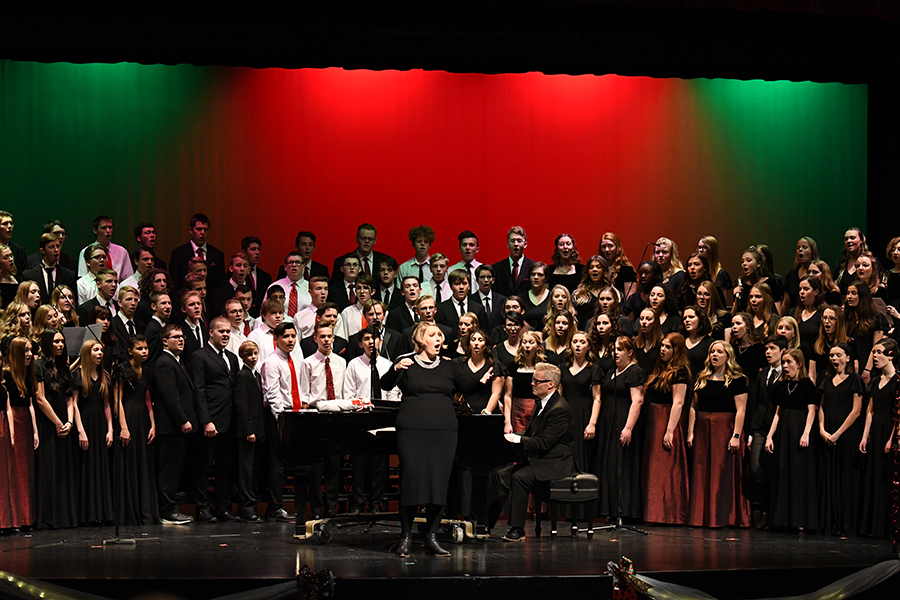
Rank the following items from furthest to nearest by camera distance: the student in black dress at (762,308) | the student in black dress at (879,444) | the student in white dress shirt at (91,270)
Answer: the student in white dress shirt at (91,270), the student in black dress at (762,308), the student in black dress at (879,444)

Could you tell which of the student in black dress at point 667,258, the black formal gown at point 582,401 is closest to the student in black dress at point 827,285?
the student in black dress at point 667,258

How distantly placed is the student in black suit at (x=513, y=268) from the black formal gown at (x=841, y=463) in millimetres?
3216

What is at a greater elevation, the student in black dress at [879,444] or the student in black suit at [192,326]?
the student in black suit at [192,326]

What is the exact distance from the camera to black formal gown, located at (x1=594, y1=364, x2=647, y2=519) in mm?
8055

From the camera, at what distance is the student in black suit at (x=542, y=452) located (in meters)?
7.12

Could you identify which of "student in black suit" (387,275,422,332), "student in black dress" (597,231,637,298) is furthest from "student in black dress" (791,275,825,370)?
"student in black suit" (387,275,422,332)

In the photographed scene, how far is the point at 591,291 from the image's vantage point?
908 centimetres

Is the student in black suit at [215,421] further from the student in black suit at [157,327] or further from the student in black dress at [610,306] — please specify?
the student in black dress at [610,306]

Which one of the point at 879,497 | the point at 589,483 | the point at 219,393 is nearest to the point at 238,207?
the point at 219,393

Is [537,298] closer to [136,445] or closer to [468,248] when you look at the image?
[468,248]

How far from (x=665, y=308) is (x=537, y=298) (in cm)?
127

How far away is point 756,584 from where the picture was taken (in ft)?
20.2

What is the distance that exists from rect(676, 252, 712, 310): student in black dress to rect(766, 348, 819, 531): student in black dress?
1342mm

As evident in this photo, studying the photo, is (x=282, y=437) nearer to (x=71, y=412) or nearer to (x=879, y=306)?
(x=71, y=412)
